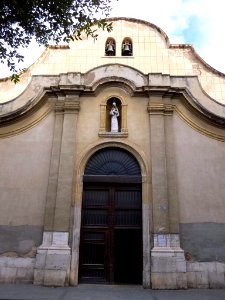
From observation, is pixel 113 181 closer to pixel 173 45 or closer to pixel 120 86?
pixel 120 86

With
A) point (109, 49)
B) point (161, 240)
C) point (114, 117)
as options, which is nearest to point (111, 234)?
point (161, 240)

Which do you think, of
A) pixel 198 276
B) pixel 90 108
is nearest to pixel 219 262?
pixel 198 276

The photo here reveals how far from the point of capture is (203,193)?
11562 mm

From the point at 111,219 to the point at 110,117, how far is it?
4031 mm

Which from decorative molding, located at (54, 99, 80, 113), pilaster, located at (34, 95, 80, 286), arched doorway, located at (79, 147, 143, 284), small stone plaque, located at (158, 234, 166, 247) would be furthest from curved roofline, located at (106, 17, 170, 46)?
small stone plaque, located at (158, 234, 166, 247)

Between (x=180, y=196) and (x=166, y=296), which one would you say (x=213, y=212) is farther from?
(x=166, y=296)

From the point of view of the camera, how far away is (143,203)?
11.4m

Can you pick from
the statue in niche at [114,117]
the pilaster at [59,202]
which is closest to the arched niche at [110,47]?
the statue in niche at [114,117]

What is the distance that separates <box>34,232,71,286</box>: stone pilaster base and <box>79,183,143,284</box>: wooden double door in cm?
68

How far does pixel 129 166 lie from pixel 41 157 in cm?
334

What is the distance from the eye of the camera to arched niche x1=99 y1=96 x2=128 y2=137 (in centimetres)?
1228

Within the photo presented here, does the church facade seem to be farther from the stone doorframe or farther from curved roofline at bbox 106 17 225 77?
curved roofline at bbox 106 17 225 77

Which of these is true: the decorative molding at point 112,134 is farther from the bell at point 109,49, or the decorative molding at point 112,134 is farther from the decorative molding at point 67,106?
the bell at point 109,49

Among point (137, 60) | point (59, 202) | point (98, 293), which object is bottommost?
point (98, 293)
